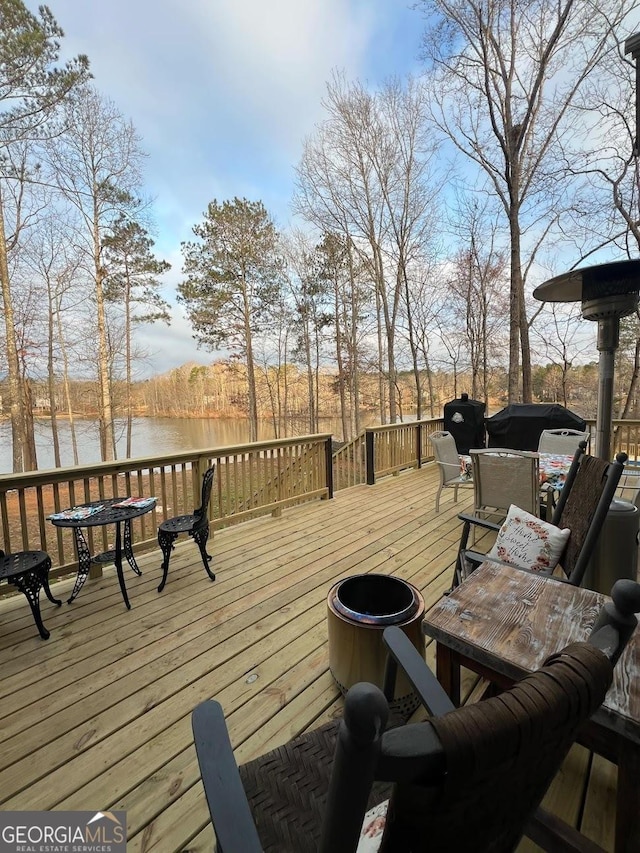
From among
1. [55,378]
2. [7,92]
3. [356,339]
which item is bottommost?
[55,378]

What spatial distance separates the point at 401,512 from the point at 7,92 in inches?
409

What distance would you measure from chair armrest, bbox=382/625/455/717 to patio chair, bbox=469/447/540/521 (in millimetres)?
2292

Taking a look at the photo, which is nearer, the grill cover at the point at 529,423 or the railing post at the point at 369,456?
the grill cover at the point at 529,423

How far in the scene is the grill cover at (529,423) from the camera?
18.5 ft

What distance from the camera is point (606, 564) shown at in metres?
2.37

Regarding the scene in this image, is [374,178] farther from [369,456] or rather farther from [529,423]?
[369,456]

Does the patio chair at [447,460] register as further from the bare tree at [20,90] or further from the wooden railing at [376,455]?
the bare tree at [20,90]

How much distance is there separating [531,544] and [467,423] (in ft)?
16.9

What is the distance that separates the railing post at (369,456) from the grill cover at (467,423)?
1822 mm

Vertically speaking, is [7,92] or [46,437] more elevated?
[7,92]

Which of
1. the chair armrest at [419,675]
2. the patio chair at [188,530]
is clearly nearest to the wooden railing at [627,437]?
the patio chair at [188,530]

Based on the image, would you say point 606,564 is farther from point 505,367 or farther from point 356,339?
point 505,367

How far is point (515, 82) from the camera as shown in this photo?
23.2ft

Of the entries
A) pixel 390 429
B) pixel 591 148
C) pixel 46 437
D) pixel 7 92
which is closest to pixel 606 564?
pixel 390 429
